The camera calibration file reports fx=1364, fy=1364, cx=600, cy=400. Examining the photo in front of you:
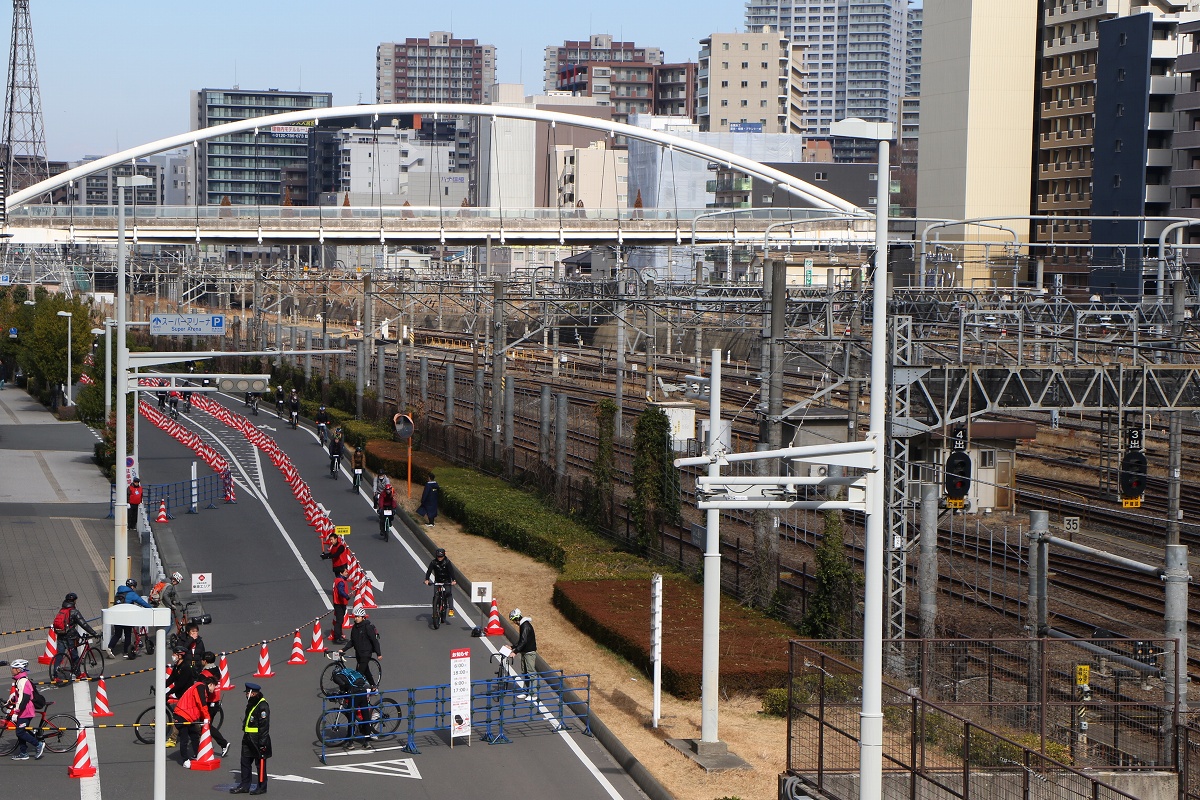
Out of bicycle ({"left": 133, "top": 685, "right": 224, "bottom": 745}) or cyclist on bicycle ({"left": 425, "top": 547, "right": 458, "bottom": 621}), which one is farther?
cyclist on bicycle ({"left": 425, "top": 547, "right": 458, "bottom": 621})

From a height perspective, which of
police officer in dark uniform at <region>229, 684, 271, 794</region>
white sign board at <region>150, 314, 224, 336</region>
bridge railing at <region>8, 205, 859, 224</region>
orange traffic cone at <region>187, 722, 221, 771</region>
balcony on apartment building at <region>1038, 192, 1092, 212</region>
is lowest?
orange traffic cone at <region>187, 722, 221, 771</region>

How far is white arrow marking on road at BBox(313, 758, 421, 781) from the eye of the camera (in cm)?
1697

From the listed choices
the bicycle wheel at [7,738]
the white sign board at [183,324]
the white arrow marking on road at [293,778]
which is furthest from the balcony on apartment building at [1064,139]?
the bicycle wheel at [7,738]

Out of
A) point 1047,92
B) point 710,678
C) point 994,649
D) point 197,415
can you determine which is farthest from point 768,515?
point 1047,92

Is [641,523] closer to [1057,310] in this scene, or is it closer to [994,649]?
[994,649]

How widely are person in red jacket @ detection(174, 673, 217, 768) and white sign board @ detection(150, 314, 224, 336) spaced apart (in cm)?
1411

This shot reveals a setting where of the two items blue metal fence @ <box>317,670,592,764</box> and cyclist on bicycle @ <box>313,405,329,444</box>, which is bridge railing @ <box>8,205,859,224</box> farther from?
blue metal fence @ <box>317,670,592,764</box>

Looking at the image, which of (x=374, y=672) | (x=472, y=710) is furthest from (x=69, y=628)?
(x=472, y=710)

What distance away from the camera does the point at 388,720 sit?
18.9 metres

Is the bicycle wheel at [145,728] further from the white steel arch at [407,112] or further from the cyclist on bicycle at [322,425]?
the white steel arch at [407,112]

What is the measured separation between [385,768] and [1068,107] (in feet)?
232

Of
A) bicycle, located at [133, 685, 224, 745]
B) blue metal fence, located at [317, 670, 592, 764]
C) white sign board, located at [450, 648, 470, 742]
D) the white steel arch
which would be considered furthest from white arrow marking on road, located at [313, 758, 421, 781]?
the white steel arch

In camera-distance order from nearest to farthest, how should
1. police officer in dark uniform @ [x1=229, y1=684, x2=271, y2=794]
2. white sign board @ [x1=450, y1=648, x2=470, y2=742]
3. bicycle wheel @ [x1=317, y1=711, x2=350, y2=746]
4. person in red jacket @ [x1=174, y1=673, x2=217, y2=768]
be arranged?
police officer in dark uniform @ [x1=229, y1=684, x2=271, y2=794]
person in red jacket @ [x1=174, y1=673, x2=217, y2=768]
bicycle wheel @ [x1=317, y1=711, x2=350, y2=746]
white sign board @ [x1=450, y1=648, x2=470, y2=742]

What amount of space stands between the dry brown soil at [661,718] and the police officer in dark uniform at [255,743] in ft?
15.5
